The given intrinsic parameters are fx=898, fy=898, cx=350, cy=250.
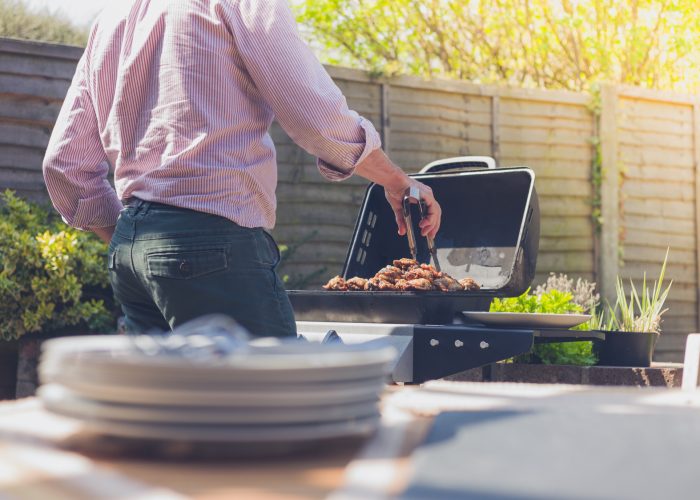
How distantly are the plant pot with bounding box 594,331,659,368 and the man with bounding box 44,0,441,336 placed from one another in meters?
1.53

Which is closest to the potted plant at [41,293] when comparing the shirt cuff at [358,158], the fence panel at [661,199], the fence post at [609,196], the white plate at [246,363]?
the shirt cuff at [358,158]

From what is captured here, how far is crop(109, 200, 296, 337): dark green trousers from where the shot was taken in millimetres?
1710

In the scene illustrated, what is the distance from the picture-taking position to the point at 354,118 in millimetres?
1769

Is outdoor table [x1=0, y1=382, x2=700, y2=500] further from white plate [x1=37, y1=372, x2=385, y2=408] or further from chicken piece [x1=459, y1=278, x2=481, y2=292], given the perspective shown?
chicken piece [x1=459, y1=278, x2=481, y2=292]

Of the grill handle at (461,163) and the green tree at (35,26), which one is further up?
the green tree at (35,26)

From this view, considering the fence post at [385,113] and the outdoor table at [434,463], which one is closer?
the outdoor table at [434,463]

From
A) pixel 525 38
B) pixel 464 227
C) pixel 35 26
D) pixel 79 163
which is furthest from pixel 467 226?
pixel 525 38

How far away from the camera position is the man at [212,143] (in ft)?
5.64

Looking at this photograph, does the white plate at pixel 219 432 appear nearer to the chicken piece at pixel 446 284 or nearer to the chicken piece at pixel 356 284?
the chicken piece at pixel 446 284

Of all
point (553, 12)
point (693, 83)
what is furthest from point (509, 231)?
point (553, 12)

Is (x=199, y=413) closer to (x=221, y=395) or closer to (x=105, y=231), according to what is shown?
(x=221, y=395)

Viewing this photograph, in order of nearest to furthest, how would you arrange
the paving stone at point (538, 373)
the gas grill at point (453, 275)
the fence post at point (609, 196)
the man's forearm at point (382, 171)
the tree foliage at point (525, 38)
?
1. the man's forearm at point (382, 171)
2. the gas grill at point (453, 275)
3. the paving stone at point (538, 373)
4. the fence post at point (609, 196)
5. the tree foliage at point (525, 38)

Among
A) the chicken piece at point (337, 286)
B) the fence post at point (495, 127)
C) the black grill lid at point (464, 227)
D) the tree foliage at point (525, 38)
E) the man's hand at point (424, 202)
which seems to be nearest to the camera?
the man's hand at point (424, 202)

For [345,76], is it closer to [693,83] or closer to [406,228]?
[406,228]
